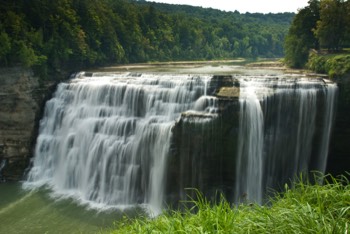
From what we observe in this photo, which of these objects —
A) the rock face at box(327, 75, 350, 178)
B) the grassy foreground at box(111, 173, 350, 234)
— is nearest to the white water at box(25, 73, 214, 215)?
the rock face at box(327, 75, 350, 178)

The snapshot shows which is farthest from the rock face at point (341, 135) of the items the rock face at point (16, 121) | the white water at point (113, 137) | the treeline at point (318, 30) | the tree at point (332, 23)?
the rock face at point (16, 121)

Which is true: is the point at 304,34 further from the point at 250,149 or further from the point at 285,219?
the point at 285,219

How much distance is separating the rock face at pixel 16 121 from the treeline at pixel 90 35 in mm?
1312

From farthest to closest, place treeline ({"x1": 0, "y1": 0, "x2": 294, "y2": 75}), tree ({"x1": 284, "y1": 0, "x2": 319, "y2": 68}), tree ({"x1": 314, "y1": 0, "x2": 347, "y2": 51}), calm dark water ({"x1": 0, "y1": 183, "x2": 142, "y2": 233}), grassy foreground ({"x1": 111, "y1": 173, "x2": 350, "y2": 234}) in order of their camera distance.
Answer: tree ({"x1": 284, "y1": 0, "x2": 319, "y2": 68})
tree ({"x1": 314, "y1": 0, "x2": 347, "y2": 51})
treeline ({"x1": 0, "y1": 0, "x2": 294, "y2": 75})
calm dark water ({"x1": 0, "y1": 183, "x2": 142, "y2": 233})
grassy foreground ({"x1": 111, "y1": 173, "x2": 350, "y2": 234})

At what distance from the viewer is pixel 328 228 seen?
16.6ft

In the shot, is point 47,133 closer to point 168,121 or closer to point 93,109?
point 93,109

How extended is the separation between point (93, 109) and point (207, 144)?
9.97 metres

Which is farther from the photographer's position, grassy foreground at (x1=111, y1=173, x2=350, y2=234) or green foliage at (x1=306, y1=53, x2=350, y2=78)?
green foliage at (x1=306, y1=53, x2=350, y2=78)

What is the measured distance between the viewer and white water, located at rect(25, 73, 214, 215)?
21.7 meters

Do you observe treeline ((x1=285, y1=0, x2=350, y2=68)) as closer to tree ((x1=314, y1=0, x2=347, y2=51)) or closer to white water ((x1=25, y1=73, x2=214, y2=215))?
tree ((x1=314, y1=0, x2=347, y2=51))

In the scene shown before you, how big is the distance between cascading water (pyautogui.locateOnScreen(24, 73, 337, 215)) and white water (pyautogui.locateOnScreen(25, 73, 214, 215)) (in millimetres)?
72

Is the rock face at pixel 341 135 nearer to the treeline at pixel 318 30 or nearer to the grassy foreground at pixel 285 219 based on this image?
the treeline at pixel 318 30

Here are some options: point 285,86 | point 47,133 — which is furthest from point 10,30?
point 285,86

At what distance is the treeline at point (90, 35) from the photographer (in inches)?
1075
